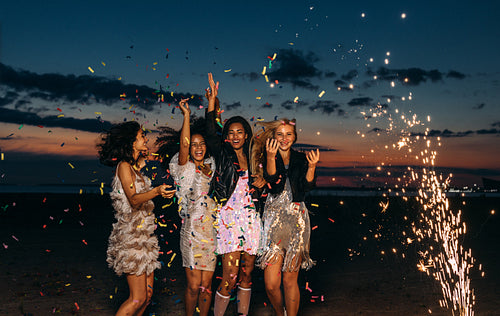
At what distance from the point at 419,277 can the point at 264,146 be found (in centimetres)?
561

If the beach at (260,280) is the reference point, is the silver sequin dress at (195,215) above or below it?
above

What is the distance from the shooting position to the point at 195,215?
19.5ft

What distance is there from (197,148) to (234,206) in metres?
0.91

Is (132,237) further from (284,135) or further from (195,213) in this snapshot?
(284,135)

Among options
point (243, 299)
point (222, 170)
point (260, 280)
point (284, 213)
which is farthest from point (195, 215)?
point (260, 280)

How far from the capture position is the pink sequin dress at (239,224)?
19.0ft

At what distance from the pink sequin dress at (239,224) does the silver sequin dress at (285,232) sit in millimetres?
140

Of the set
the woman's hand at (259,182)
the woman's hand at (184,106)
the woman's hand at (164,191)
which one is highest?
the woman's hand at (184,106)

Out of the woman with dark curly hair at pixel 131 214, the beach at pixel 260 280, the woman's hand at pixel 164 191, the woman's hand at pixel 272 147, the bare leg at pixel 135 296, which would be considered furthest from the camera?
the beach at pixel 260 280

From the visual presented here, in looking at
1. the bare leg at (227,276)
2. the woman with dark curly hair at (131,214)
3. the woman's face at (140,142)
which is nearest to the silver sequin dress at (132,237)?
the woman with dark curly hair at (131,214)

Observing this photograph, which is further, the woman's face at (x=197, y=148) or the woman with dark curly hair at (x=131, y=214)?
the woman's face at (x=197, y=148)

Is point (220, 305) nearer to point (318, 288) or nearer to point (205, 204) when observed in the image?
point (205, 204)

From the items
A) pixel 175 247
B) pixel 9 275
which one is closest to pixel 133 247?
pixel 9 275

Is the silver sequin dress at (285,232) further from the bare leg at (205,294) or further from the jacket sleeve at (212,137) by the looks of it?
the jacket sleeve at (212,137)
